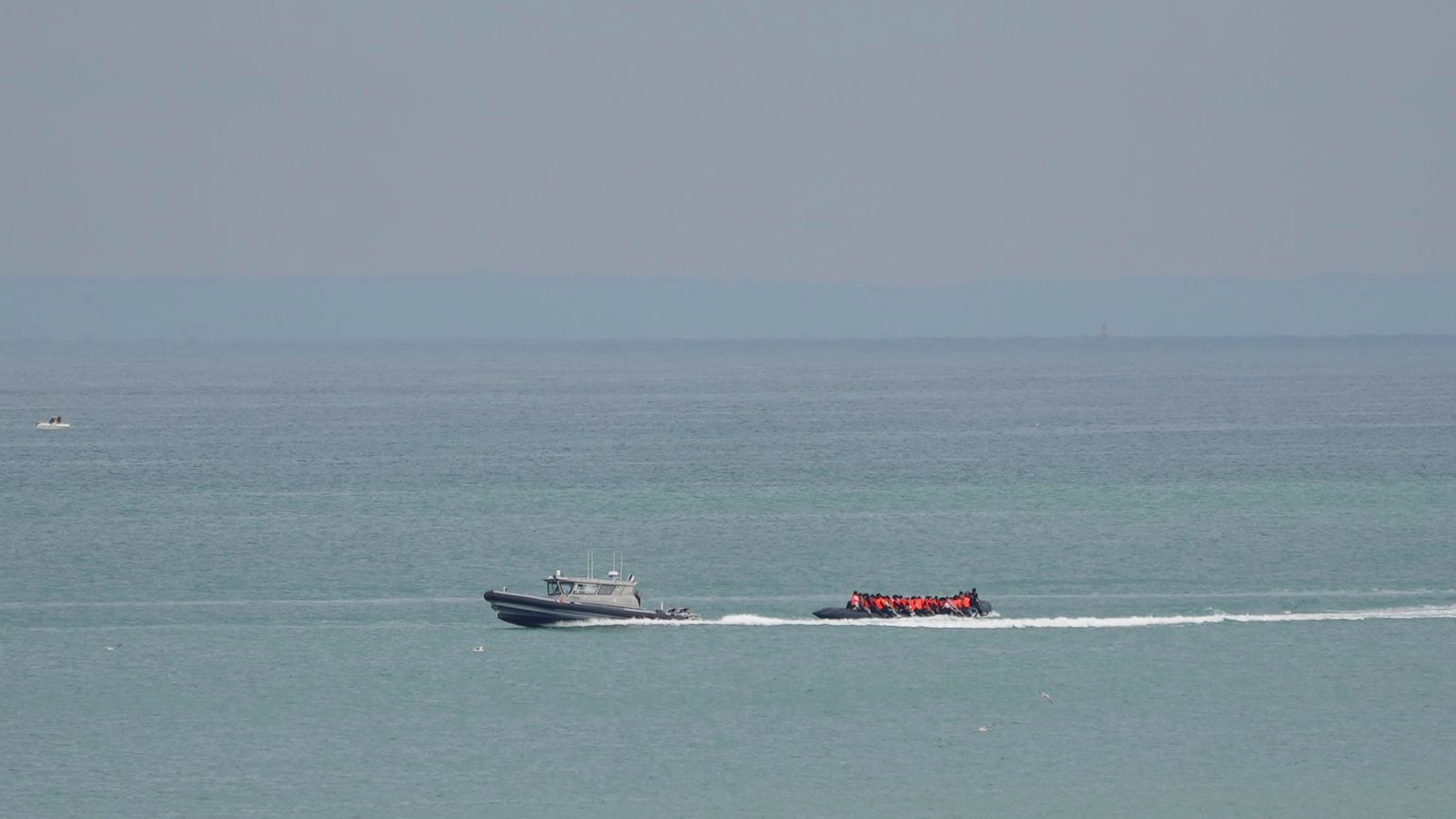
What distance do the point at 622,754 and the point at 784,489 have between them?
6093 centimetres

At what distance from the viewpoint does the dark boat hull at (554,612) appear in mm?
67625

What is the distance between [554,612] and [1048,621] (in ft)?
56.4

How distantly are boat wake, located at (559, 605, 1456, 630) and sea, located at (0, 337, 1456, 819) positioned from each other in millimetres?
218

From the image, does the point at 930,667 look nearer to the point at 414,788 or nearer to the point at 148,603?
the point at 414,788

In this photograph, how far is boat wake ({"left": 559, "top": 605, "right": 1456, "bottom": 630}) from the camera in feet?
220

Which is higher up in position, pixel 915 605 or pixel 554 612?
pixel 915 605

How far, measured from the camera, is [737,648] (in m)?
63.8

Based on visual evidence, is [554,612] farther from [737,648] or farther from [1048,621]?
[1048,621]

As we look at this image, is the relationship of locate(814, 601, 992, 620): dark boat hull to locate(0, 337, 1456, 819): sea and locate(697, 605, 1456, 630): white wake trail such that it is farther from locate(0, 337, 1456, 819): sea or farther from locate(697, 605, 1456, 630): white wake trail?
locate(0, 337, 1456, 819): sea

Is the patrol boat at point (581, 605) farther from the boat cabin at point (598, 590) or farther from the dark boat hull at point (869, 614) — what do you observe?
the dark boat hull at point (869, 614)

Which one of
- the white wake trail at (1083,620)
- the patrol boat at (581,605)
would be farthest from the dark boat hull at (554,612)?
the white wake trail at (1083,620)

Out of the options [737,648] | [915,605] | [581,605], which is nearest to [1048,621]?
[915,605]

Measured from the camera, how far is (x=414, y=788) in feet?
158

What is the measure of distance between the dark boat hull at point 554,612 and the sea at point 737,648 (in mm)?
767
